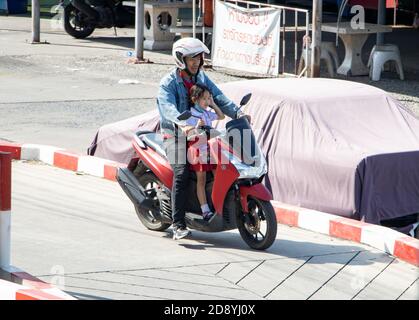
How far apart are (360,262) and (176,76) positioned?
2.08 m

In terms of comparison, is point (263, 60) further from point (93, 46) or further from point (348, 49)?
point (93, 46)

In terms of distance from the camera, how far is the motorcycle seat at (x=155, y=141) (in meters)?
9.08

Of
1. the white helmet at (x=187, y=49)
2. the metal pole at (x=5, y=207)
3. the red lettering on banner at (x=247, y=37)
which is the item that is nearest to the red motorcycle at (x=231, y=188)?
the white helmet at (x=187, y=49)

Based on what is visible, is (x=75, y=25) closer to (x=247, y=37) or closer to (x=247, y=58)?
(x=247, y=37)

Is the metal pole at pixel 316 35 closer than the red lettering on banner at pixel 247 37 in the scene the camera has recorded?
Yes

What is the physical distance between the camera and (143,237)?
9.17 m

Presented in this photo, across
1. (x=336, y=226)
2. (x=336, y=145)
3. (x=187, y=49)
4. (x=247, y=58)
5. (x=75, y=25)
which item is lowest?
(x=336, y=226)

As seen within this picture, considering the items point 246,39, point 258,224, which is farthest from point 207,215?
point 246,39

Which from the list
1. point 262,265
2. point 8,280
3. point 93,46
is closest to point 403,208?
point 262,265

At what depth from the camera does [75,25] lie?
82.4 ft

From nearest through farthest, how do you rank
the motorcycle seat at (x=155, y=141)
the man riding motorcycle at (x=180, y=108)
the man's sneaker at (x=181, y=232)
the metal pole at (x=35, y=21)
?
the man riding motorcycle at (x=180, y=108), the man's sneaker at (x=181, y=232), the motorcycle seat at (x=155, y=141), the metal pole at (x=35, y=21)

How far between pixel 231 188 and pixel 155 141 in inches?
36.3

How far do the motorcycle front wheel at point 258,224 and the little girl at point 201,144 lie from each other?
30cm

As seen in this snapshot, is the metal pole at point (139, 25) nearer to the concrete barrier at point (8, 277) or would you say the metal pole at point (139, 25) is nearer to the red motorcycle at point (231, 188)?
the red motorcycle at point (231, 188)
